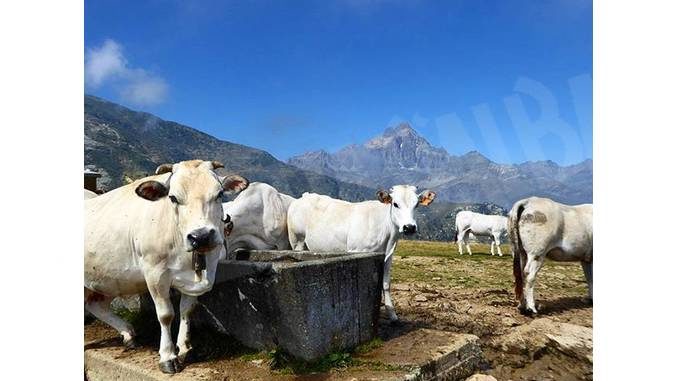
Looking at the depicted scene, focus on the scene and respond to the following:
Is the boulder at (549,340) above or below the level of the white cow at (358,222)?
below

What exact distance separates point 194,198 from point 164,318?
1335mm

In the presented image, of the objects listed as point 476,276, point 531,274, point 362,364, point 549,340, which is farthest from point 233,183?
point 476,276

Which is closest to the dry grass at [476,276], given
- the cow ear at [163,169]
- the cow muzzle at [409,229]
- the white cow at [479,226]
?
the cow muzzle at [409,229]

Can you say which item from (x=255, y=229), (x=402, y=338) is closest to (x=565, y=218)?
(x=402, y=338)

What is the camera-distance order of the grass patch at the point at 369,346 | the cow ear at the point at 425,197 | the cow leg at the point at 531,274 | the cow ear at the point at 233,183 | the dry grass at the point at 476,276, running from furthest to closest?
the dry grass at the point at 476,276 < the cow leg at the point at 531,274 < the cow ear at the point at 425,197 < the grass patch at the point at 369,346 < the cow ear at the point at 233,183

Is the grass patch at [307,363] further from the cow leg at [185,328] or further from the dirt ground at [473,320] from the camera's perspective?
the cow leg at [185,328]

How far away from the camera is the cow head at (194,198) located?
4.02 metres

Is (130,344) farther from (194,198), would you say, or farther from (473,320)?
(473,320)

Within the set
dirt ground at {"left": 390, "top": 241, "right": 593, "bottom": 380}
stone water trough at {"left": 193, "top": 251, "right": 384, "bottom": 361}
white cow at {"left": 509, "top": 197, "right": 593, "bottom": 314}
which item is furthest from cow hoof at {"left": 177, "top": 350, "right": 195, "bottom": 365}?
white cow at {"left": 509, "top": 197, "right": 593, "bottom": 314}

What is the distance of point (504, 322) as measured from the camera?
7.64 metres

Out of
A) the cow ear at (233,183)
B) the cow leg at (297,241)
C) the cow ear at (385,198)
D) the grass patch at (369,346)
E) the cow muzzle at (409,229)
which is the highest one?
the cow ear at (233,183)

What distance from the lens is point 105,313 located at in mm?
5578
